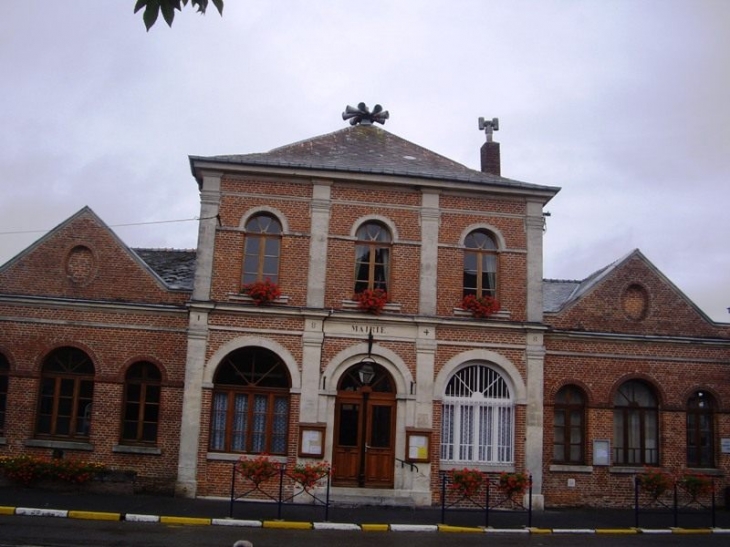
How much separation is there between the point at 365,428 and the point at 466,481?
286 cm

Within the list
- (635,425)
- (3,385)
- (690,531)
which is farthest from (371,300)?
(3,385)

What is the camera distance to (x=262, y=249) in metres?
19.3

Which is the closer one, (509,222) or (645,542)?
(645,542)

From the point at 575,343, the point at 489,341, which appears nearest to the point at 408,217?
the point at 489,341

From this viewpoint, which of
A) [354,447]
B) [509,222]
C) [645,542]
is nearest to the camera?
[645,542]

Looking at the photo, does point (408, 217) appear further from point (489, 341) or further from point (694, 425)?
point (694, 425)

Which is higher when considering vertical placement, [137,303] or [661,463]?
[137,303]

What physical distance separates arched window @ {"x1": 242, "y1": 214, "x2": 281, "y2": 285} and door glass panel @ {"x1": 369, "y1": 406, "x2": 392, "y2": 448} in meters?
4.05

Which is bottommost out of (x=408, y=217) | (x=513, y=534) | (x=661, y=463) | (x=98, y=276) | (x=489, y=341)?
(x=513, y=534)

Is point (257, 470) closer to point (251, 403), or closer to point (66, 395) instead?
point (251, 403)

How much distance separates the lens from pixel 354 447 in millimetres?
18672

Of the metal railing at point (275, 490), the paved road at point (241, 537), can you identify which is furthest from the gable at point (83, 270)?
the paved road at point (241, 537)

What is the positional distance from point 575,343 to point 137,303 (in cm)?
1127

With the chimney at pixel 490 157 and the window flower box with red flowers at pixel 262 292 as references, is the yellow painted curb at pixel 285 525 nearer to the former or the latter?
the window flower box with red flowers at pixel 262 292
